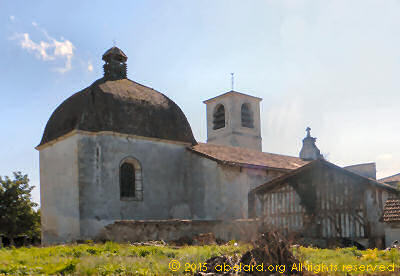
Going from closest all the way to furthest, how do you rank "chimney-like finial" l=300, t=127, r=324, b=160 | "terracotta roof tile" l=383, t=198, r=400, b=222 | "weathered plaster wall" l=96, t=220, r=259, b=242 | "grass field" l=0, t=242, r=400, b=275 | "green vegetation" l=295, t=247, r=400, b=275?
"green vegetation" l=295, t=247, r=400, b=275 → "grass field" l=0, t=242, r=400, b=275 → "terracotta roof tile" l=383, t=198, r=400, b=222 → "weathered plaster wall" l=96, t=220, r=259, b=242 → "chimney-like finial" l=300, t=127, r=324, b=160

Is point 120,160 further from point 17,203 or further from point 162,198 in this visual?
point 17,203

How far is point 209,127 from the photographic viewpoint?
39.4 metres

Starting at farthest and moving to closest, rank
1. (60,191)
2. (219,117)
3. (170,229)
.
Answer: (219,117) < (60,191) < (170,229)

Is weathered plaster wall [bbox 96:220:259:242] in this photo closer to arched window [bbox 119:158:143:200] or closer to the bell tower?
arched window [bbox 119:158:143:200]

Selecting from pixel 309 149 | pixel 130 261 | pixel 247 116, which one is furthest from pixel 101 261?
pixel 247 116

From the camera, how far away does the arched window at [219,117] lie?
37934 mm

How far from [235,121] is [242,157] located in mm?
12547

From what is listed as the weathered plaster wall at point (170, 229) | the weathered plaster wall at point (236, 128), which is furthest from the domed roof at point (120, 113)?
the weathered plaster wall at point (236, 128)

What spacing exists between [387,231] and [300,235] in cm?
352

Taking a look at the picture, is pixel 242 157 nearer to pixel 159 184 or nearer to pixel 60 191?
pixel 159 184

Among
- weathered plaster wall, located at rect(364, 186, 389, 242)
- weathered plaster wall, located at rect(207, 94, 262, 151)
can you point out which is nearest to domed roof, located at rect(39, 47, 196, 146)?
weathered plaster wall, located at rect(364, 186, 389, 242)

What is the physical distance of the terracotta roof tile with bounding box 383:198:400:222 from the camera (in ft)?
51.1

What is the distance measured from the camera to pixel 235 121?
36.6m

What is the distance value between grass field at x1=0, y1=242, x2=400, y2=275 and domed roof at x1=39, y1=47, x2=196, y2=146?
8.27m
